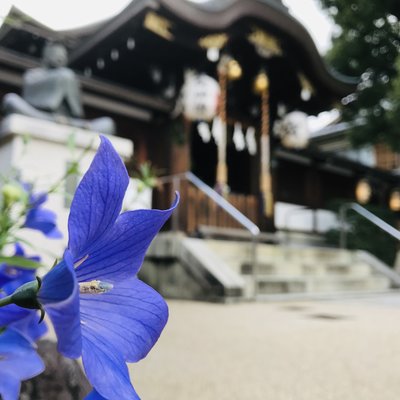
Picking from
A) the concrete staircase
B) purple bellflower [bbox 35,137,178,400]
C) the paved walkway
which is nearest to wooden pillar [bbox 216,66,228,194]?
the concrete staircase

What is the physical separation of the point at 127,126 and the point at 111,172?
760cm

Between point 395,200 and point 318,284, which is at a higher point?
point 395,200

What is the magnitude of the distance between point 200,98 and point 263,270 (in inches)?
103

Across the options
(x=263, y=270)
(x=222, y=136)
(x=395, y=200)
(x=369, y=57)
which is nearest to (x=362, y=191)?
(x=395, y=200)

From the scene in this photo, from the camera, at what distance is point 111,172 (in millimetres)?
303

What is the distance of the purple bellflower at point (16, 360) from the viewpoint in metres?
0.32

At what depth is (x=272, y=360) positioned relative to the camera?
66.6 inches

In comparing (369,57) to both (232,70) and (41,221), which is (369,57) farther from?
(41,221)

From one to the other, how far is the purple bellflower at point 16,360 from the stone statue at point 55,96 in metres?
3.96

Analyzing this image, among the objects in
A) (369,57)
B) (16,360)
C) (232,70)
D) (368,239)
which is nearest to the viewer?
(16,360)

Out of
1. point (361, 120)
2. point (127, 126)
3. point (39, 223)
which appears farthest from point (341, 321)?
point (361, 120)

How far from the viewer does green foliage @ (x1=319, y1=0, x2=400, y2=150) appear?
9906mm

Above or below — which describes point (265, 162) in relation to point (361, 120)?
below

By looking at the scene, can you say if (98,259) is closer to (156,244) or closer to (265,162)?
(156,244)
